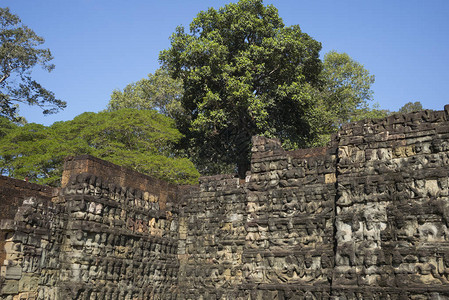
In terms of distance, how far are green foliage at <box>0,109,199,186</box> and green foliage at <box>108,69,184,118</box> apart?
5066mm

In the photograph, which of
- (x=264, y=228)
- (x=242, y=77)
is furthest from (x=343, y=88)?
(x=264, y=228)

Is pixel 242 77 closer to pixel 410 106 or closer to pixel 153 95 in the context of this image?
pixel 153 95

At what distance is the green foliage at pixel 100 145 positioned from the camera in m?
20.4

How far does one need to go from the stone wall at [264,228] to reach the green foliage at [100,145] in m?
6.55

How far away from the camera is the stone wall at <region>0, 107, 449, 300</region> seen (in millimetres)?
10078

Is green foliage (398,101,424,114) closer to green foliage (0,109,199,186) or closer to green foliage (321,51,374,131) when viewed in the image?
green foliage (321,51,374,131)

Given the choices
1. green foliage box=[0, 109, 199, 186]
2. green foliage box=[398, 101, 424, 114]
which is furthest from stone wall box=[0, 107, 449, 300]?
green foliage box=[398, 101, 424, 114]

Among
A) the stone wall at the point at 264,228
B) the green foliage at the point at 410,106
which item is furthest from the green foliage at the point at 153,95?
the green foliage at the point at 410,106

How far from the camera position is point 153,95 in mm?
31547

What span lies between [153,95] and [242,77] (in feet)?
39.2

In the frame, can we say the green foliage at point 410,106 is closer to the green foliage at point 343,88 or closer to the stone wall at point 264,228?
the green foliage at point 343,88

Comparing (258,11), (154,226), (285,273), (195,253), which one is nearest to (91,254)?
(154,226)

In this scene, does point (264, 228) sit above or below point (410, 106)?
below

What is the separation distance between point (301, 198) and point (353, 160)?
69.2 inches
